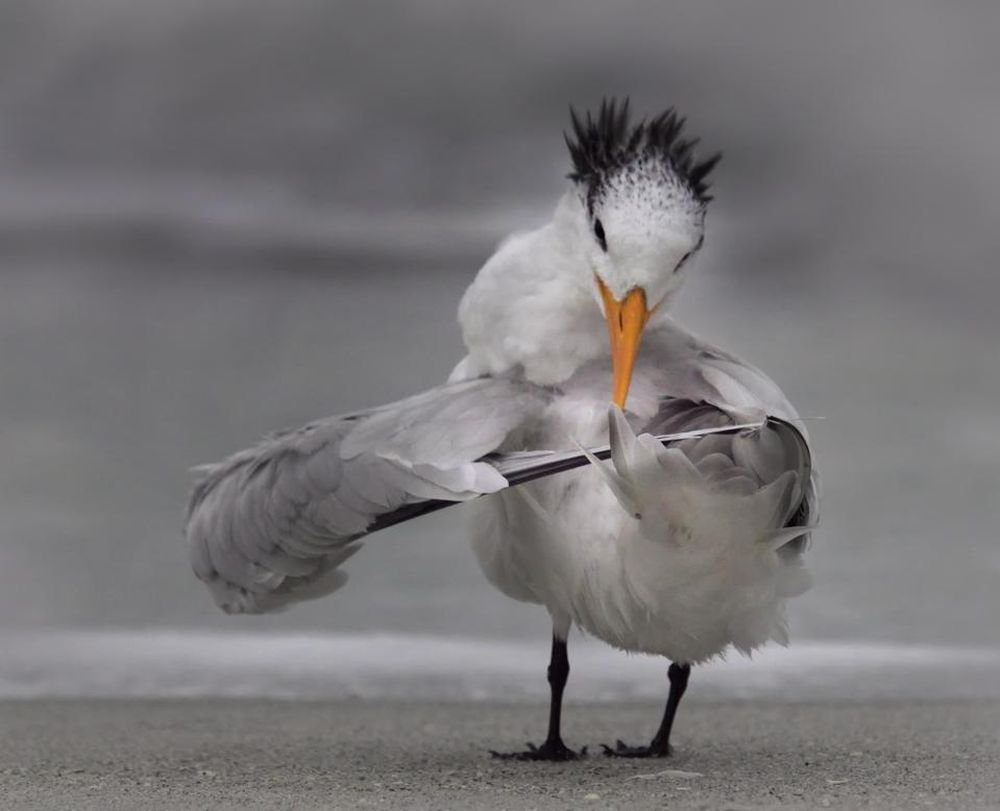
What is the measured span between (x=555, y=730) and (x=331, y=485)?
0.85 m

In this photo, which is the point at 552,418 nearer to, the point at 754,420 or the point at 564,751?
the point at 754,420

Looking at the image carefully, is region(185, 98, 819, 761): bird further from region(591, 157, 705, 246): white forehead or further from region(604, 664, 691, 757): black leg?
region(604, 664, 691, 757): black leg

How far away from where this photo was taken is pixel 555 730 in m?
3.66

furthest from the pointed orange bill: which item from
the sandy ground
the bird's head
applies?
the sandy ground

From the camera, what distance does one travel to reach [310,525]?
3156mm

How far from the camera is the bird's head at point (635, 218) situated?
3.13m

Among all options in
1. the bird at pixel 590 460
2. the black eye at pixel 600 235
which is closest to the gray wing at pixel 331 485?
the bird at pixel 590 460

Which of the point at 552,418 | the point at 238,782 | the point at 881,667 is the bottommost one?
the point at 238,782

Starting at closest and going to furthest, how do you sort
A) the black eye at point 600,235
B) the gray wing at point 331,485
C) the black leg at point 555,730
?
1. the gray wing at point 331,485
2. the black eye at point 600,235
3. the black leg at point 555,730

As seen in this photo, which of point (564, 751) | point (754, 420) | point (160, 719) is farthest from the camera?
point (160, 719)

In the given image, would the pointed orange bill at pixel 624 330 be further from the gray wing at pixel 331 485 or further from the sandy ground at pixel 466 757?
the sandy ground at pixel 466 757

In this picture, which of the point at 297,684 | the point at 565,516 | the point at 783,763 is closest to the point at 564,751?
the point at 783,763

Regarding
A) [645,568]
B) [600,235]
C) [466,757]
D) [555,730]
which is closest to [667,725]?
[555,730]

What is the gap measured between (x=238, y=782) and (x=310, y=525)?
0.46 m
